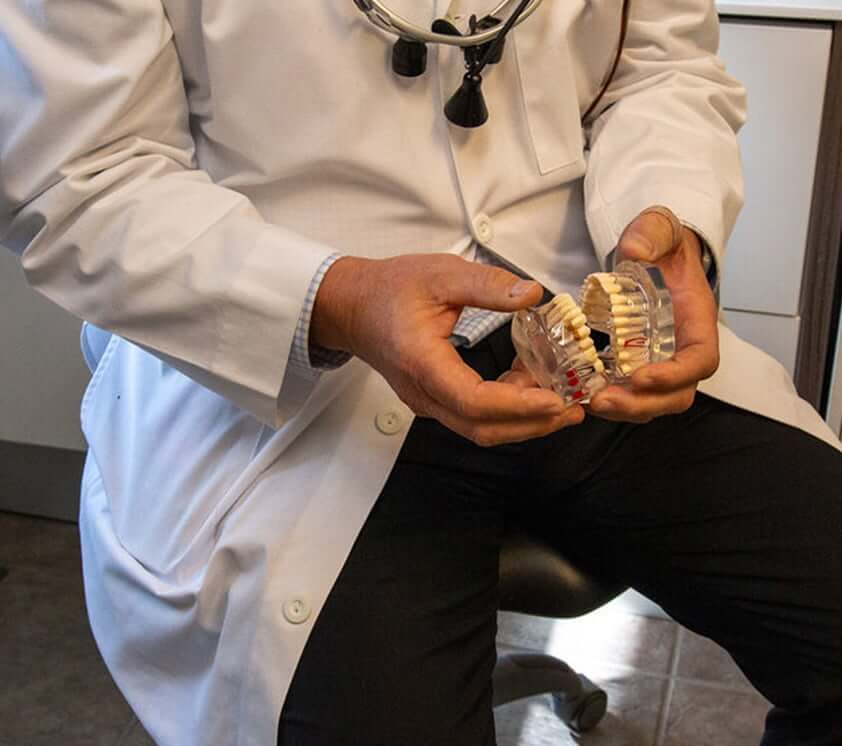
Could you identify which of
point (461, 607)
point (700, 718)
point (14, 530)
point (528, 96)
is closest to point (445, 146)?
point (528, 96)

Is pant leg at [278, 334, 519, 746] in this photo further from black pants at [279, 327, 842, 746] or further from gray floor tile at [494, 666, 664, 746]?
gray floor tile at [494, 666, 664, 746]

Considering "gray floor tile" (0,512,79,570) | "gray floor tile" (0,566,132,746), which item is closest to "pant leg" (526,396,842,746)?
"gray floor tile" (0,566,132,746)

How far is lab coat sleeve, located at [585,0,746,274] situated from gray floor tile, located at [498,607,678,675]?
732 mm

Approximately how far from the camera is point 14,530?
1.85 metres

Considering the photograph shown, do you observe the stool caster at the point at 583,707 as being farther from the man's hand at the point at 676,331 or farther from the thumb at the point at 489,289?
the thumb at the point at 489,289

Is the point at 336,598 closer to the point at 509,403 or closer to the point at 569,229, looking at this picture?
the point at 509,403

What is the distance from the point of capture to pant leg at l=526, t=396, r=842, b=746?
901mm

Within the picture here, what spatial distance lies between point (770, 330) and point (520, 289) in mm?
859

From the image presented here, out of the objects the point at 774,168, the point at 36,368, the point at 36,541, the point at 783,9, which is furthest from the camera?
the point at 36,541

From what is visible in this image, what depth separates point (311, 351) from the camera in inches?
34.5

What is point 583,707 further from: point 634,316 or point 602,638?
point 634,316

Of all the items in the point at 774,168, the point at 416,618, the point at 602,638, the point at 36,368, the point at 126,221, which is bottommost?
the point at 602,638

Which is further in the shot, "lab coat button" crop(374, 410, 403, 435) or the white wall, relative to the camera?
the white wall

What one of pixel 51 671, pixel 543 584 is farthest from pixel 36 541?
pixel 543 584
